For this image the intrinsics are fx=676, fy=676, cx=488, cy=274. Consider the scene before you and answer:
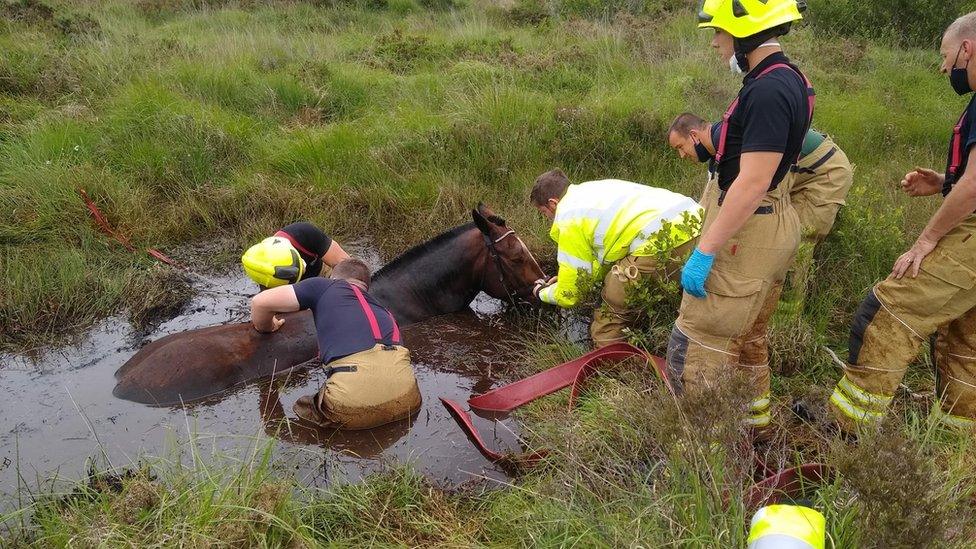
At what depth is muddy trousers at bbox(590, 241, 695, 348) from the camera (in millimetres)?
4664

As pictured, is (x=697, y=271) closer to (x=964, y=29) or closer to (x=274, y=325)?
(x=964, y=29)

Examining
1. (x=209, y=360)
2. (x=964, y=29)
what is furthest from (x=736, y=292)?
(x=209, y=360)

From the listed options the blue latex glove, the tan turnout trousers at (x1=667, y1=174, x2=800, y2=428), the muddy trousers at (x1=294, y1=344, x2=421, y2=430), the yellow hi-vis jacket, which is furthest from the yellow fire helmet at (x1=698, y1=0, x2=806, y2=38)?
the muddy trousers at (x1=294, y1=344, x2=421, y2=430)

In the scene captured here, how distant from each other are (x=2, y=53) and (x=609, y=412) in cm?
1027

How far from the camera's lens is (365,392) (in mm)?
4203

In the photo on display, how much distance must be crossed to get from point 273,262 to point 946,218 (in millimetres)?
4228

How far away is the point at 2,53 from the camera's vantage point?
31.2 ft

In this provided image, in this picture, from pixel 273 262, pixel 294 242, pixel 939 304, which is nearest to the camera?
pixel 939 304

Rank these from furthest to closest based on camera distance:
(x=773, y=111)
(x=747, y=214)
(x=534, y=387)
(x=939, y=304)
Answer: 1. (x=534, y=387)
2. (x=939, y=304)
3. (x=747, y=214)
4. (x=773, y=111)

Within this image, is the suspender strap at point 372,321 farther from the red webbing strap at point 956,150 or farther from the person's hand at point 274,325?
the red webbing strap at point 956,150

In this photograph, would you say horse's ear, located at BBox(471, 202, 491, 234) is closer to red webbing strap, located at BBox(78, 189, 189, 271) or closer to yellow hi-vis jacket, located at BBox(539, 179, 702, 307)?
yellow hi-vis jacket, located at BBox(539, 179, 702, 307)

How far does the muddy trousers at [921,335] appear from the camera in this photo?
327 cm

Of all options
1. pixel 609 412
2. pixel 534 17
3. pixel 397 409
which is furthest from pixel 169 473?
pixel 534 17

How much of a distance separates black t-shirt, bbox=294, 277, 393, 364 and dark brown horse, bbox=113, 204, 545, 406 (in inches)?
20.8
